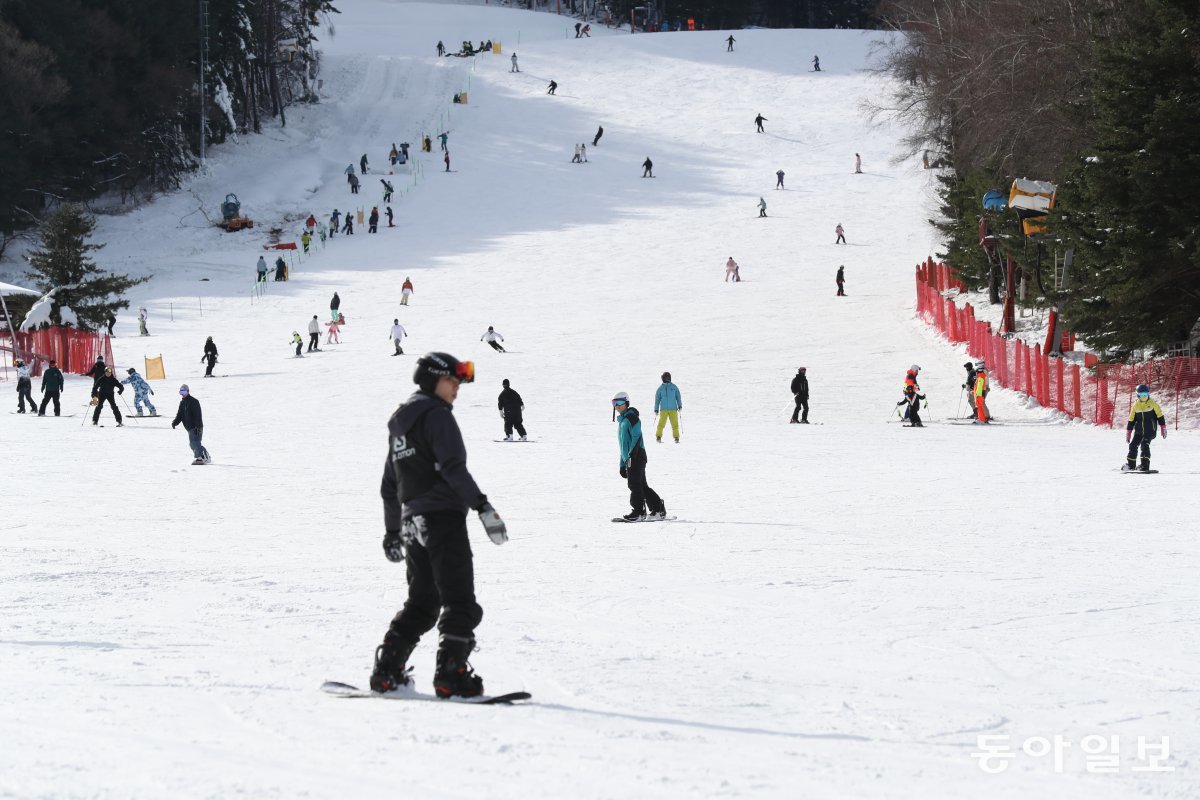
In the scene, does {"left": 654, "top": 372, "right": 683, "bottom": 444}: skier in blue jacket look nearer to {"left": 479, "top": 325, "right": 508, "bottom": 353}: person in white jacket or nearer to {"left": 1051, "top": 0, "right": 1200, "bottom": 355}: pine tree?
{"left": 1051, "top": 0, "right": 1200, "bottom": 355}: pine tree

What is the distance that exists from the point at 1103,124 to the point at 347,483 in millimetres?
15804

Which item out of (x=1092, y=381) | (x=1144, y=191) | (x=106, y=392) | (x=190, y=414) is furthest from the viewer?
(x=1092, y=381)

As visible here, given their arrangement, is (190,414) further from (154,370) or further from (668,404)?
(154,370)

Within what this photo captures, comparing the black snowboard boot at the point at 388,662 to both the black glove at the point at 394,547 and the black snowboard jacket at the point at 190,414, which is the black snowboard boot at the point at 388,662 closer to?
the black glove at the point at 394,547

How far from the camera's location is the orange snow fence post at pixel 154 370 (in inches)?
1323

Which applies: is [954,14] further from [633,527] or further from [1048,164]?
[633,527]

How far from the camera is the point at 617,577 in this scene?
394 inches

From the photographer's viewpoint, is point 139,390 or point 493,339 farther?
→ point 493,339

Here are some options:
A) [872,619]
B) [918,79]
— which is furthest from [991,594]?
[918,79]

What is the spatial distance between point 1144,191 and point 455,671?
21279 mm

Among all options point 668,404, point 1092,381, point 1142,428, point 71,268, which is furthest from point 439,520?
point 71,268

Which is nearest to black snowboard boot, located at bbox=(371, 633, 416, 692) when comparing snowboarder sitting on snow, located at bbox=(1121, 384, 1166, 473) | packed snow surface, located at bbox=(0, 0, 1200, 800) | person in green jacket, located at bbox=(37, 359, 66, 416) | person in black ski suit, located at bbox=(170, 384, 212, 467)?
packed snow surface, located at bbox=(0, 0, 1200, 800)

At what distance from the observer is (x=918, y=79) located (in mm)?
46469

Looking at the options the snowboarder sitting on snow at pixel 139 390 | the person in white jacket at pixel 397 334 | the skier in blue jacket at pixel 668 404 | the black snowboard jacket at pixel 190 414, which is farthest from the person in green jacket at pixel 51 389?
the skier in blue jacket at pixel 668 404
